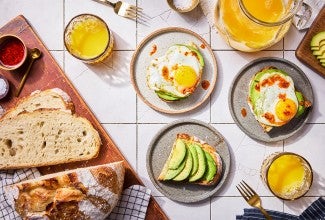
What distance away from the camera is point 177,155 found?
2555mm

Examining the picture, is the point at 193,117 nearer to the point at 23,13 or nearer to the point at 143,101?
the point at 143,101

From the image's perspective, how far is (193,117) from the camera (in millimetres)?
2652

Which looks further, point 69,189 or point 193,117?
point 193,117

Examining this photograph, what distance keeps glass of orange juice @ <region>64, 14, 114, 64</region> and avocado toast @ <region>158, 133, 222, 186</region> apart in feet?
1.90

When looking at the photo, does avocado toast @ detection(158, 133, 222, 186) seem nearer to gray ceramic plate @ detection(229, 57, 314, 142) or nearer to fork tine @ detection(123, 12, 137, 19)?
gray ceramic plate @ detection(229, 57, 314, 142)

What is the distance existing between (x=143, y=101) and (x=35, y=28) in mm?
659

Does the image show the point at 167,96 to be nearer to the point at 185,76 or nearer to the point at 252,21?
the point at 185,76

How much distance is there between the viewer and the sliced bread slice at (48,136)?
2639 millimetres

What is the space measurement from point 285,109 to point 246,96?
0.24 m

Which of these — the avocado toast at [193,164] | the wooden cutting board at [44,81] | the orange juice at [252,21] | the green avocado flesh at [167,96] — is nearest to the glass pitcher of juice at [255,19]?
the orange juice at [252,21]

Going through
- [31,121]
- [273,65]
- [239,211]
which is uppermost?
[273,65]

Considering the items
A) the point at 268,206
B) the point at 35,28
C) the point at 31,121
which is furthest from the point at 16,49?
the point at 268,206

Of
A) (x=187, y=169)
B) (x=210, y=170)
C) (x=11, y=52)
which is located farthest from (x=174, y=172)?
(x=11, y=52)

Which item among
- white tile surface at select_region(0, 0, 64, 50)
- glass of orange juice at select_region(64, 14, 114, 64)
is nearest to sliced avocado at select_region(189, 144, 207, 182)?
glass of orange juice at select_region(64, 14, 114, 64)
